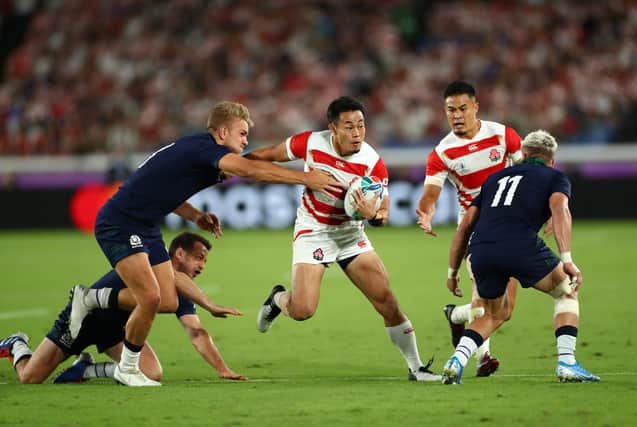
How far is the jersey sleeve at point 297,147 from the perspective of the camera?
800 cm

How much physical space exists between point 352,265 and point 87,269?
30.4 feet

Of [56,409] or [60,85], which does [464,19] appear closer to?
[60,85]

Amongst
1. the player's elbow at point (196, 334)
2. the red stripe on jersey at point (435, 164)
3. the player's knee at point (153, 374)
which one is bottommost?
the player's knee at point (153, 374)

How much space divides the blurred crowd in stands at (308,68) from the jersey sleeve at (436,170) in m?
13.6

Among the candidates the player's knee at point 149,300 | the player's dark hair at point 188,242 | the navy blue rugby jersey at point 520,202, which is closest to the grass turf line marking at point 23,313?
the player's dark hair at point 188,242

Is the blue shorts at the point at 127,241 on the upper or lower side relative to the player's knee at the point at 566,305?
upper

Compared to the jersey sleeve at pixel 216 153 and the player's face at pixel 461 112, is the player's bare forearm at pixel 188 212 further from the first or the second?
the player's face at pixel 461 112

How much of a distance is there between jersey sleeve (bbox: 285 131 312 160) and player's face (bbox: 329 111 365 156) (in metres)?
0.27

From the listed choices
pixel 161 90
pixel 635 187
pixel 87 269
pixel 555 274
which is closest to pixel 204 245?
pixel 555 274

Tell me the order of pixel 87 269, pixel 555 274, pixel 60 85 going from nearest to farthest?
pixel 555 274
pixel 87 269
pixel 60 85

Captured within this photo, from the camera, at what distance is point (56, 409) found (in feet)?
21.3

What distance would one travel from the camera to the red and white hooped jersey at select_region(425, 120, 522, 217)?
27.7 ft

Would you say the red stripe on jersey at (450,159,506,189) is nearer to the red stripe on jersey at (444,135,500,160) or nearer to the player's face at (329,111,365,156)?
the red stripe on jersey at (444,135,500,160)

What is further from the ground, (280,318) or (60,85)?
(60,85)
